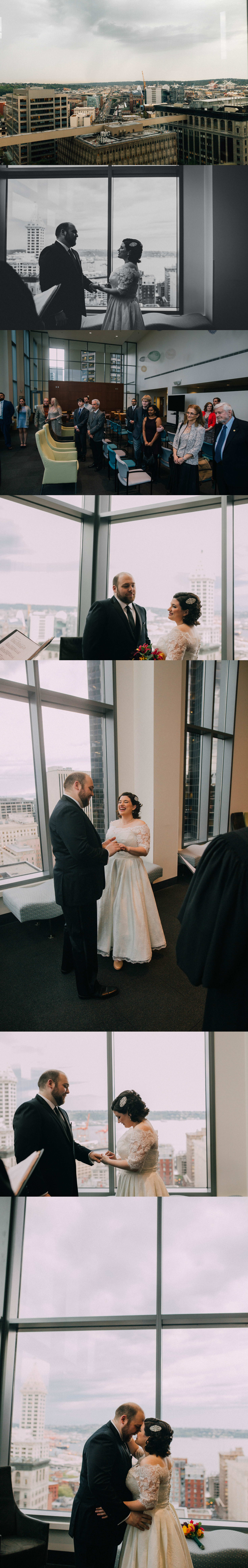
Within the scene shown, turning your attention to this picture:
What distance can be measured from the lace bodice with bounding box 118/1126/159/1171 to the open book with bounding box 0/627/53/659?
4.59 ft

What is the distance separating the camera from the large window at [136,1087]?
8.40ft

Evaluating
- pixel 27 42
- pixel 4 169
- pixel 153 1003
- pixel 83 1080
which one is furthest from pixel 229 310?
pixel 83 1080

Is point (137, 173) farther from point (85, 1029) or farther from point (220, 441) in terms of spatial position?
point (85, 1029)

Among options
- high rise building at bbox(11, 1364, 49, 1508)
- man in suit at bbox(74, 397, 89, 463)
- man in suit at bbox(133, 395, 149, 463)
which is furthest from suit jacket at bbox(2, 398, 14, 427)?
high rise building at bbox(11, 1364, 49, 1508)

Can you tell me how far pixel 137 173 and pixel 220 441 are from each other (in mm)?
821

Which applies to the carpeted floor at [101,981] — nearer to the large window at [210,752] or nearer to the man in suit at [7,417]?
the large window at [210,752]

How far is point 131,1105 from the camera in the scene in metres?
2.57

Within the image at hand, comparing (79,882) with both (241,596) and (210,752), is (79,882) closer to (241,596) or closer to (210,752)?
(210,752)

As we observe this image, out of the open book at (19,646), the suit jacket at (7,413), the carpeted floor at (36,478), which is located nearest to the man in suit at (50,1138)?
the open book at (19,646)

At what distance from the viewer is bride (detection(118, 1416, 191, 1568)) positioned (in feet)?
7.93

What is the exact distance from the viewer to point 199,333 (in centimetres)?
257

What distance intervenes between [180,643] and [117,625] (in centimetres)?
18

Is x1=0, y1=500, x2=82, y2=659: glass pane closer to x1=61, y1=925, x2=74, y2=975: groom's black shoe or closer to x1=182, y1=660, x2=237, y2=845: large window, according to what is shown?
x1=182, y1=660, x2=237, y2=845: large window

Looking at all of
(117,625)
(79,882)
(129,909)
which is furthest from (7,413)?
(129,909)
